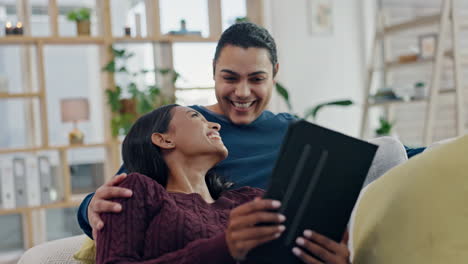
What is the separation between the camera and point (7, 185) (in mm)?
3891

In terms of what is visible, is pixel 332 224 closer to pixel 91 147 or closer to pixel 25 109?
pixel 91 147

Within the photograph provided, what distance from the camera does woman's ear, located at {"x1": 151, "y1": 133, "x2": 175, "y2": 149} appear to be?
4.67 feet

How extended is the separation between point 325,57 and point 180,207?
157 inches

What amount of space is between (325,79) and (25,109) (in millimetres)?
2578

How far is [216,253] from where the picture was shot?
1.02 metres

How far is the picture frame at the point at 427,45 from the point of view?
4594 millimetres

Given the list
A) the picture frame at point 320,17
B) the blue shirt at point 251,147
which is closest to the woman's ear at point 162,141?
the blue shirt at point 251,147

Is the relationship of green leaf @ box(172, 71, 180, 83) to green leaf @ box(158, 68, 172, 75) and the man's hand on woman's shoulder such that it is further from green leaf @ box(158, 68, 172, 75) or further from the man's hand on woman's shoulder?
the man's hand on woman's shoulder

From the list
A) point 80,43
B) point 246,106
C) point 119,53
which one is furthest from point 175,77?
point 246,106

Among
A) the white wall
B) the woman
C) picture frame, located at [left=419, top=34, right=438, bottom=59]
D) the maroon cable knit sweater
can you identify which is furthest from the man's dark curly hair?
picture frame, located at [left=419, top=34, right=438, bottom=59]

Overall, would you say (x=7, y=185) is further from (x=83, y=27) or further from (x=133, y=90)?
(x=83, y=27)

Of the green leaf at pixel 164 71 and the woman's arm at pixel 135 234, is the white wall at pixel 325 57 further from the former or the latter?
the woman's arm at pixel 135 234

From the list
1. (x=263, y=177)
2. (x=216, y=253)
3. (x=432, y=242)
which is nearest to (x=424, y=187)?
(x=432, y=242)

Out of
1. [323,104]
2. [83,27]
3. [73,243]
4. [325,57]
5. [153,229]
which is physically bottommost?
[73,243]
